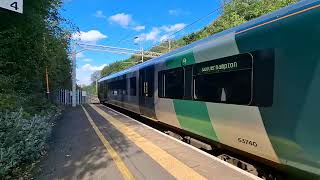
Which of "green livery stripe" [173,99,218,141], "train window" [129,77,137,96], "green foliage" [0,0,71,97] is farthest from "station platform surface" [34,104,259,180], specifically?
"train window" [129,77,137,96]

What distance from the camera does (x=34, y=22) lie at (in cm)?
1115

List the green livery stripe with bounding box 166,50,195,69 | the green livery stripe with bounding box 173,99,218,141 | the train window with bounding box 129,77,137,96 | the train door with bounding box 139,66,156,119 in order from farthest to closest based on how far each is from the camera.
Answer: the train window with bounding box 129,77,137,96
the train door with bounding box 139,66,156,119
the green livery stripe with bounding box 166,50,195,69
the green livery stripe with bounding box 173,99,218,141

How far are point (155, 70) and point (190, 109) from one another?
15.0ft

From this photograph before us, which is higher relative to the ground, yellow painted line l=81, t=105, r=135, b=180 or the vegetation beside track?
the vegetation beside track

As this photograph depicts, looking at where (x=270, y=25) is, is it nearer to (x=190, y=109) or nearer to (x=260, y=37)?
(x=260, y=37)

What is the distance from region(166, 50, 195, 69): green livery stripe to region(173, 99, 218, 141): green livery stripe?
3.41 feet

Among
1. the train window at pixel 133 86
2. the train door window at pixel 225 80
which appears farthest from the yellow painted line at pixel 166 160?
the train window at pixel 133 86

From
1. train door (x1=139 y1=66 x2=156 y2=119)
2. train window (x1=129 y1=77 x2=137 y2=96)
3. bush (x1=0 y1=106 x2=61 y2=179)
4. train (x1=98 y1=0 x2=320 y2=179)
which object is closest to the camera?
train (x1=98 y1=0 x2=320 y2=179)

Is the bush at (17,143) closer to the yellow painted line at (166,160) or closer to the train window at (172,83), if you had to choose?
the yellow painted line at (166,160)

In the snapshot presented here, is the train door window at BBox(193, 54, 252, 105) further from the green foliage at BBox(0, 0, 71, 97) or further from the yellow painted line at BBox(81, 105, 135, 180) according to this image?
the green foliage at BBox(0, 0, 71, 97)

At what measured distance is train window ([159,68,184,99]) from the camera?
10.9 meters

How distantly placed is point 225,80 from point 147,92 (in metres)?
8.10

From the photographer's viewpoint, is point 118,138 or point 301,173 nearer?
point 301,173

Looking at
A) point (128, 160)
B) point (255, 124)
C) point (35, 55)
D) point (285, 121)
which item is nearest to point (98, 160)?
point (128, 160)
